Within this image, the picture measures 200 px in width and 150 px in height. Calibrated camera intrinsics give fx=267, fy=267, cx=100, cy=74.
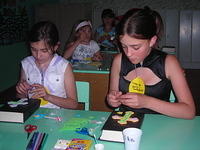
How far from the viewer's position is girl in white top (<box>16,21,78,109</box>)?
1737 mm

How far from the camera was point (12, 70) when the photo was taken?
482 centimetres

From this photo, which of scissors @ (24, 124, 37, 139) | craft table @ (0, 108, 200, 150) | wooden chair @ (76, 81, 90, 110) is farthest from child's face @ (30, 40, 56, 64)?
scissors @ (24, 124, 37, 139)

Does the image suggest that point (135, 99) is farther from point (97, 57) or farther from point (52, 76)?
point (97, 57)

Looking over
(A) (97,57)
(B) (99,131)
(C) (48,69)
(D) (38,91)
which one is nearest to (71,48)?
(A) (97,57)

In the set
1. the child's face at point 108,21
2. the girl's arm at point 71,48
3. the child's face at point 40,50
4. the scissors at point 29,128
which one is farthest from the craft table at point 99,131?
the child's face at point 108,21

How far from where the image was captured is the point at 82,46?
3746mm

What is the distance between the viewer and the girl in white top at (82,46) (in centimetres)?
358

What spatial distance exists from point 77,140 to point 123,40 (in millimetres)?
565

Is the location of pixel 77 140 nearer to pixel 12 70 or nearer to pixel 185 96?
pixel 185 96

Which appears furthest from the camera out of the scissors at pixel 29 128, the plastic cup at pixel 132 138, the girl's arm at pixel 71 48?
the girl's arm at pixel 71 48

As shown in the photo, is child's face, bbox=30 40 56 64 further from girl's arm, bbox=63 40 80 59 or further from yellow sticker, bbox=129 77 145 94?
girl's arm, bbox=63 40 80 59

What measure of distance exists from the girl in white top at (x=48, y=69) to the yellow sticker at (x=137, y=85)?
1.35 ft

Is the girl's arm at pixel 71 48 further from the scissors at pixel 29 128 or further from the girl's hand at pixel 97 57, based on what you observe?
the scissors at pixel 29 128

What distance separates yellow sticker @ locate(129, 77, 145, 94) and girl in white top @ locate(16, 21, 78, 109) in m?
0.41
